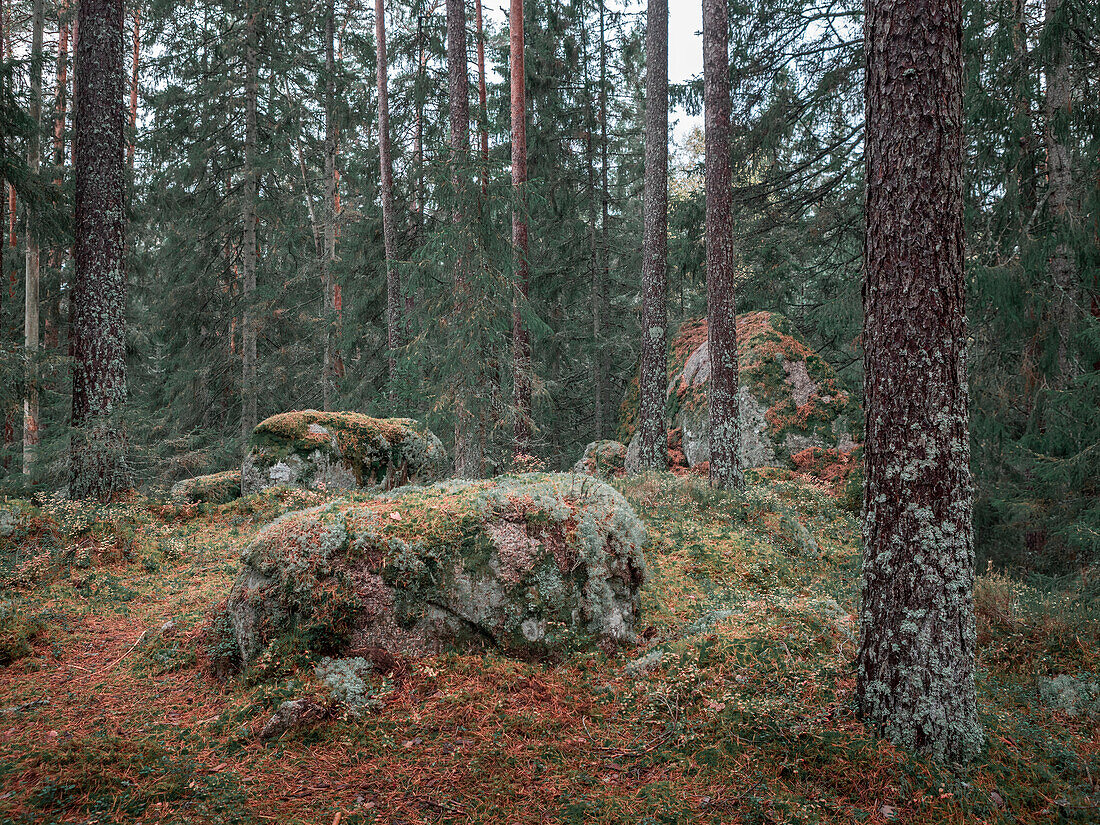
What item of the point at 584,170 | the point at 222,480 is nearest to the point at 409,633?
the point at 222,480

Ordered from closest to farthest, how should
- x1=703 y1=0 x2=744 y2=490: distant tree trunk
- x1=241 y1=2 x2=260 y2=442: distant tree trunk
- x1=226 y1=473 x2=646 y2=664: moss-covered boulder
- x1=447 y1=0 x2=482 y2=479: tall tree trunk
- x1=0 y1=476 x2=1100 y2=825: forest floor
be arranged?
x1=0 y1=476 x2=1100 y2=825: forest floor
x1=226 y1=473 x2=646 y2=664: moss-covered boulder
x1=703 y1=0 x2=744 y2=490: distant tree trunk
x1=447 y1=0 x2=482 y2=479: tall tree trunk
x1=241 y1=2 x2=260 y2=442: distant tree trunk

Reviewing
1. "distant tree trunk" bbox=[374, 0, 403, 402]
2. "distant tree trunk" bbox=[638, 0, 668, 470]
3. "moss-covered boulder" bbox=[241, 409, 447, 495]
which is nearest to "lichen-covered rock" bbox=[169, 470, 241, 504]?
"moss-covered boulder" bbox=[241, 409, 447, 495]

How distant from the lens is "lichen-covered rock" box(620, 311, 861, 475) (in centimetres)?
1246

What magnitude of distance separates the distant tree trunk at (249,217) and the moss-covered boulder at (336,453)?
5.75m

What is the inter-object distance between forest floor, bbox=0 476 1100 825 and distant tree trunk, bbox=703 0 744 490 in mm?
3831

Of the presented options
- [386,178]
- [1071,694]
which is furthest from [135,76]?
[1071,694]

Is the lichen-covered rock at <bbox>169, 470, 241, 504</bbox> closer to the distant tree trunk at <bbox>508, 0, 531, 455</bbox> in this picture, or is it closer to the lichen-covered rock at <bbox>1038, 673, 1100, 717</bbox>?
the distant tree trunk at <bbox>508, 0, 531, 455</bbox>

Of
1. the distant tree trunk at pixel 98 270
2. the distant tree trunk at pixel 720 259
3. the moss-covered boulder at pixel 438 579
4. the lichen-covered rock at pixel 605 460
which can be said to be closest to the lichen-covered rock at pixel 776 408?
the lichen-covered rock at pixel 605 460

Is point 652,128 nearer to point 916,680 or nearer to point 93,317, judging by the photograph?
point 93,317

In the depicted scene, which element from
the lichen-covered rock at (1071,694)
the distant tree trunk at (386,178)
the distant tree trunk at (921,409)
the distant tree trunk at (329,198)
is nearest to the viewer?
the distant tree trunk at (921,409)

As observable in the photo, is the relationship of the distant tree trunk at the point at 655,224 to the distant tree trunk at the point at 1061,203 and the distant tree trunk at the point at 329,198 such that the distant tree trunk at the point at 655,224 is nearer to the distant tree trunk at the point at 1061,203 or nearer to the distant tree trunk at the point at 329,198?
the distant tree trunk at the point at 1061,203

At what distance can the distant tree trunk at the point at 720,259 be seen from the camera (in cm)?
922

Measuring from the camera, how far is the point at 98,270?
808 centimetres

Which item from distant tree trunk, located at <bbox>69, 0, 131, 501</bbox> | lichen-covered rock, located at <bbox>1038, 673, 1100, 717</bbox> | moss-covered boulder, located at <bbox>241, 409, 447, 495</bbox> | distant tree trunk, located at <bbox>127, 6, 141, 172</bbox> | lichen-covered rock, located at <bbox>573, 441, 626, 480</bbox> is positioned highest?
distant tree trunk, located at <bbox>127, 6, 141, 172</bbox>
